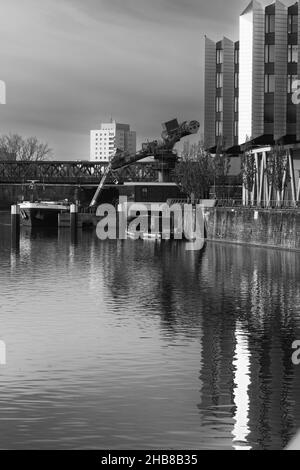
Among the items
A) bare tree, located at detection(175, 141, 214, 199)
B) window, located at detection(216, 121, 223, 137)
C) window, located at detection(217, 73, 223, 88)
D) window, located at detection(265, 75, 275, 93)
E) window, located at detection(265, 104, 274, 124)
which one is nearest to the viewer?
window, located at detection(265, 104, 274, 124)

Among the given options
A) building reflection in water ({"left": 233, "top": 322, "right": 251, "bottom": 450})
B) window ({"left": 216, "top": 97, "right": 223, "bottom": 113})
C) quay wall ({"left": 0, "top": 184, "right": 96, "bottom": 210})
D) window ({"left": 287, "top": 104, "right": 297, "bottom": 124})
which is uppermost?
window ({"left": 216, "top": 97, "right": 223, "bottom": 113})

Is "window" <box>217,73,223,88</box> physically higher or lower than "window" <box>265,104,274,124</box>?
higher

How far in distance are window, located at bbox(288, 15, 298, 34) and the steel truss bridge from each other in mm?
82712

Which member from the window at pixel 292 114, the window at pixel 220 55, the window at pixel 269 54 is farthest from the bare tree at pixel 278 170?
the window at pixel 220 55

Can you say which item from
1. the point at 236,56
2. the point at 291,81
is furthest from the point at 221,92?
the point at 291,81

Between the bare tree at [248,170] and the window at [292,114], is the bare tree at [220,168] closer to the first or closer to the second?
the bare tree at [248,170]

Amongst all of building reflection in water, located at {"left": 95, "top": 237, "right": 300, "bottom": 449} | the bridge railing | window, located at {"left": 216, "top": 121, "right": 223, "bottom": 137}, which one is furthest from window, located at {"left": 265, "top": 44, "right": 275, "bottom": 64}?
the bridge railing

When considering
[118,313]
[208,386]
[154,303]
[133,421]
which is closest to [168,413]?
[133,421]

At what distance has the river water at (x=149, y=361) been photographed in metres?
18.2

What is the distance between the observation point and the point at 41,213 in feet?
431

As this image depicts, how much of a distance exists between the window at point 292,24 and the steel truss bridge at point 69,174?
8271 cm

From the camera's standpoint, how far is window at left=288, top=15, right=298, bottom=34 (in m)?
87.2

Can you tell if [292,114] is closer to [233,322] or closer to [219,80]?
[219,80]

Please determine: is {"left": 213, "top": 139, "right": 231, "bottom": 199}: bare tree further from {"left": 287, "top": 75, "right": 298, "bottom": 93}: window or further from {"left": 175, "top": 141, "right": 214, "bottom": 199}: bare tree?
{"left": 287, "top": 75, "right": 298, "bottom": 93}: window
